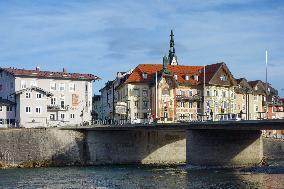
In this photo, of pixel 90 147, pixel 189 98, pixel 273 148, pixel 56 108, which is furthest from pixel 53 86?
pixel 273 148

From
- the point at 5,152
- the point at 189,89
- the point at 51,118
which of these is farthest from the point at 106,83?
the point at 5,152

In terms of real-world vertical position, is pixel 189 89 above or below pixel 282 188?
above

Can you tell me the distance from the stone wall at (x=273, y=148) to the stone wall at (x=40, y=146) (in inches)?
1625

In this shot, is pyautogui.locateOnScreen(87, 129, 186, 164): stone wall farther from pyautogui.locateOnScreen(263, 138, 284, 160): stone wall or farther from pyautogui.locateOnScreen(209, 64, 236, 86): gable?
pyautogui.locateOnScreen(209, 64, 236, 86): gable

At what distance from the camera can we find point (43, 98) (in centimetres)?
10944

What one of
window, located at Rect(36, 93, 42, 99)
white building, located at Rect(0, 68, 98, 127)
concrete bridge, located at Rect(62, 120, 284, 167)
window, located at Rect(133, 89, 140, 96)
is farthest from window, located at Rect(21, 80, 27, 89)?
window, located at Rect(133, 89, 140, 96)

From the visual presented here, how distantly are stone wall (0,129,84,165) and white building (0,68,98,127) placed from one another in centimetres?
1374

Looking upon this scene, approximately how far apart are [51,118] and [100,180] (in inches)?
1965

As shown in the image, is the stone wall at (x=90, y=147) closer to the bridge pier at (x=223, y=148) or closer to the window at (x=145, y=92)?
the bridge pier at (x=223, y=148)

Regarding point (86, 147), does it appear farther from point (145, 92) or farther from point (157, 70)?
point (157, 70)

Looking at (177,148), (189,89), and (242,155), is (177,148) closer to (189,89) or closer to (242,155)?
(242,155)

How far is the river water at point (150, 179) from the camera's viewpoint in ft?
191

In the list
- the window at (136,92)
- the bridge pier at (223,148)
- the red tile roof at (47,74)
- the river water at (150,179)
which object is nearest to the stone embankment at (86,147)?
the river water at (150,179)

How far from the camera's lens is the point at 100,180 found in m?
64.9
